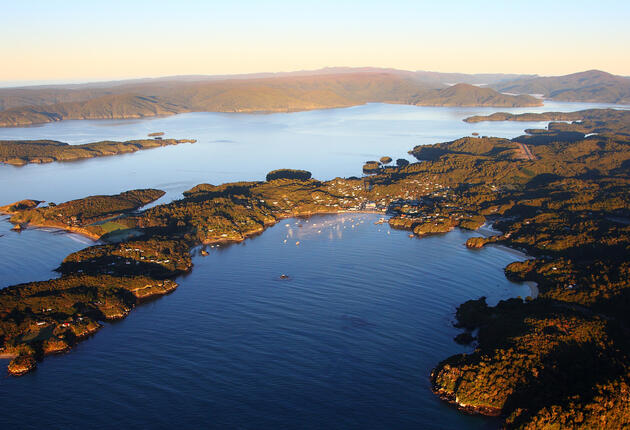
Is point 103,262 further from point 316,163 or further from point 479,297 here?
point 316,163

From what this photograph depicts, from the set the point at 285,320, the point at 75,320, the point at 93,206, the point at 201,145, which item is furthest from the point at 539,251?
the point at 201,145

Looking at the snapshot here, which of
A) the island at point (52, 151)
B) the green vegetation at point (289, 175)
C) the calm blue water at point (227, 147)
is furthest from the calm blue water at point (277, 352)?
the island at point (52, 151)

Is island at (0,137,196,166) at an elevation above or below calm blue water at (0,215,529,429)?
above

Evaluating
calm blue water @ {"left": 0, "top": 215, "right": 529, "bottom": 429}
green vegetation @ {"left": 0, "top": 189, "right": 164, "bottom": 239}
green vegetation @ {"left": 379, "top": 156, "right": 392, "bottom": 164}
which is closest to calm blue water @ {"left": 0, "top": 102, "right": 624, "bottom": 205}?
green vegetation @ {"left": 379, "top": 156, "right": 392, "bottom": 164}

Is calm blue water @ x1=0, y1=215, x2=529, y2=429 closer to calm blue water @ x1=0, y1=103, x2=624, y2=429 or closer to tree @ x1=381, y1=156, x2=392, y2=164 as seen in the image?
calm blue water @ x1=0, y1=103, x2=624, y2=429

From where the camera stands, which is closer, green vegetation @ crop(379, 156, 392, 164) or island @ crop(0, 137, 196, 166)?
green vegetation @ crop(379, 156, 392, 164)

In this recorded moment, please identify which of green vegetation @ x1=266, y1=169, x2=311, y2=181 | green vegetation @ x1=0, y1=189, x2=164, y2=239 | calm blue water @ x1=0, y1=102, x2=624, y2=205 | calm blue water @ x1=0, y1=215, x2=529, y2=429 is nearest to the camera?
calm blue water @ x1=0, y1=215, x2=529, y2=429

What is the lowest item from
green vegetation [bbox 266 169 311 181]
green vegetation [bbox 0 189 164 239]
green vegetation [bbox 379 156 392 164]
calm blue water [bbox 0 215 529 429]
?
calm blue water [bbox 0 215 529 429]
